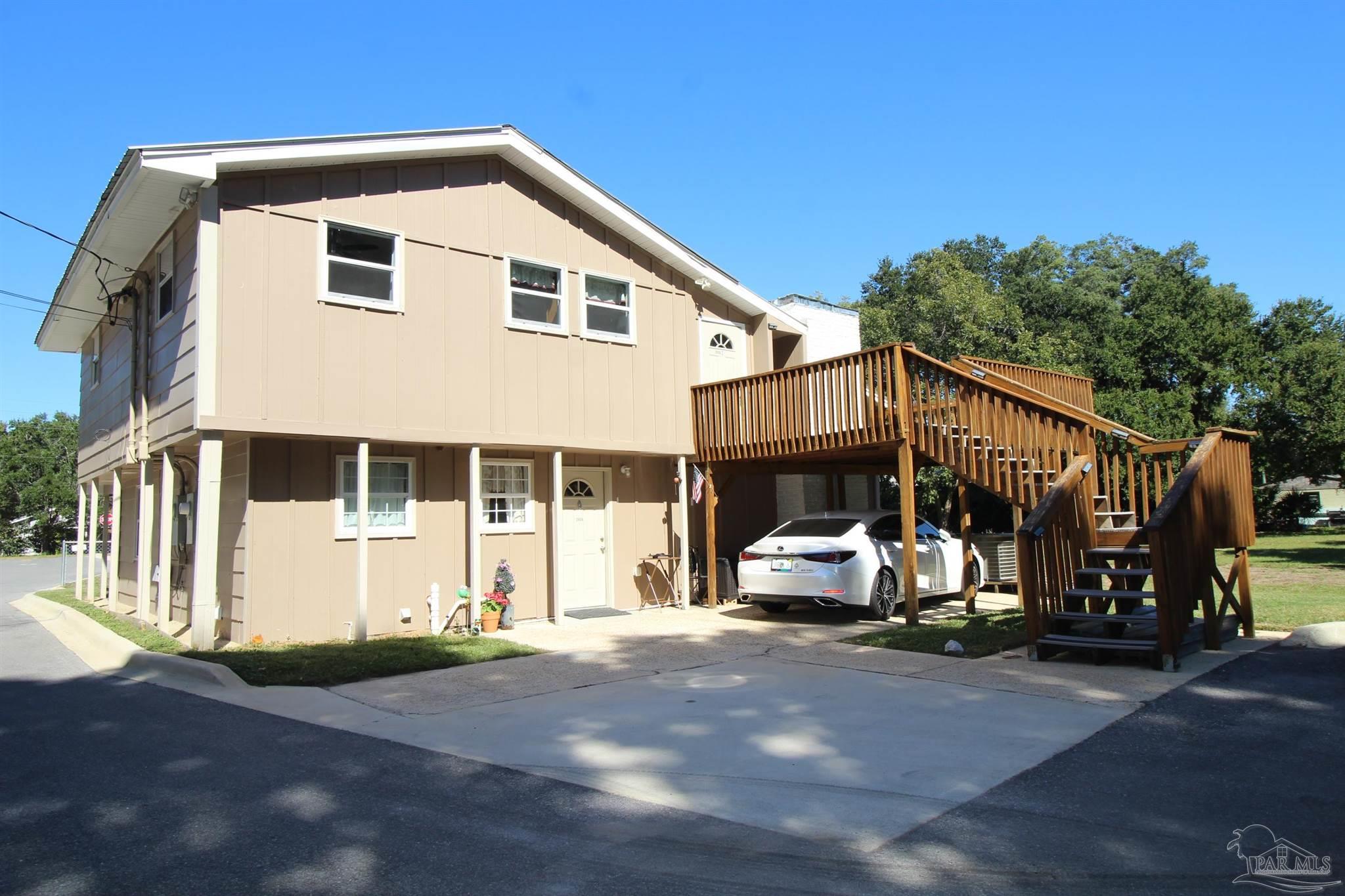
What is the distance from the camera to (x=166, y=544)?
12.4m

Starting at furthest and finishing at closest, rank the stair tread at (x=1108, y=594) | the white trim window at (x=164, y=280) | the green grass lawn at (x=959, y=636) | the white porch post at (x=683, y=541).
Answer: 1. the white porch post at (x=683, y=541)
2. the white trim window at (x=164, y=280)
3. the green grass lawn at (x=959, y=636)
4. the stair tread at (x=1108, y=594)

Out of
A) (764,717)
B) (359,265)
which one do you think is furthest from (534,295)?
(764,717)

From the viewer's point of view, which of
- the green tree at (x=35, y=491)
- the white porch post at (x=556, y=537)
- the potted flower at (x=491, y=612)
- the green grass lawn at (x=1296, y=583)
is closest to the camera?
the green grass lawn at (x=1296, y=583)

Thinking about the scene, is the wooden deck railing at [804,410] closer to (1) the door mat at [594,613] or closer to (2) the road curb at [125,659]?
(1) the door mat at [594,613]

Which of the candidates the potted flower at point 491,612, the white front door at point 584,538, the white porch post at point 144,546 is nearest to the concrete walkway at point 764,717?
the potted flower at point 491,612

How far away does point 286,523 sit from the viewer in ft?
34.3

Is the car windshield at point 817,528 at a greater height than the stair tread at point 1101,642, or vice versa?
the car windshield at point 817,528

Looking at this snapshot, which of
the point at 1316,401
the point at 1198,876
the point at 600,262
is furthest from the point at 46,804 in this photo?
the point at 1316,401

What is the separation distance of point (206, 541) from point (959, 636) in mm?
8149

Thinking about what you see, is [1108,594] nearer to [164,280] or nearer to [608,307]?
[608,307]

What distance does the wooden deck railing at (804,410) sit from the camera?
450 inches

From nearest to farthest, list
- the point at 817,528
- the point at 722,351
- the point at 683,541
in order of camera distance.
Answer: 1. the point at 817,528
2. the point at 683,541
3. the point at 722,351

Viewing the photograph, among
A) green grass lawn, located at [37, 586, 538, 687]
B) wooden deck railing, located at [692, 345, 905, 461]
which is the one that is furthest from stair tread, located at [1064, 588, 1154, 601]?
green grass lawn, located at [37, 586, 538, 687]

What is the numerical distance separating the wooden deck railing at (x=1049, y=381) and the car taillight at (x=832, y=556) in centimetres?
419
